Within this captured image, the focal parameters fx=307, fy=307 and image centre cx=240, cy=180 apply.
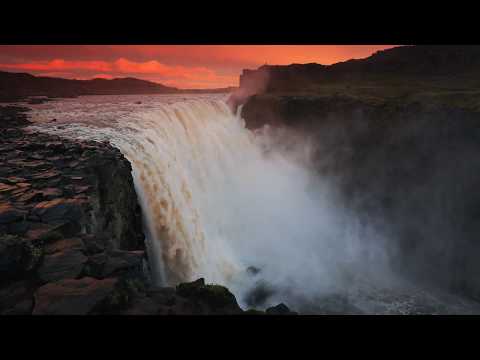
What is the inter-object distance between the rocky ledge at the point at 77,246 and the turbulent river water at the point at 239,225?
223 centimetres

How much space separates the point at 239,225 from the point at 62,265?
591 inches

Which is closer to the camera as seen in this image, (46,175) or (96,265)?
(96,265)

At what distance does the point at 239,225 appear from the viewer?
20266mm

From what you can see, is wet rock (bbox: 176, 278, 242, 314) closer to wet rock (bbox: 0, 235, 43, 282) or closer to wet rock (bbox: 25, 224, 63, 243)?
wet rock (bbox: 0, 235, 43, 282)

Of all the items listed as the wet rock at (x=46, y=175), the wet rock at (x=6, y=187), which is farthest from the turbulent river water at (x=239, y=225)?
the wet rock at (x=6, y=187)

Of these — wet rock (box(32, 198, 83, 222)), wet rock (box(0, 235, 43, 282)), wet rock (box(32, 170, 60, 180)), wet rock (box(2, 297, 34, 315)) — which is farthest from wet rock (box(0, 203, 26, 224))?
wet rock (box(2, 297, 34, 315))

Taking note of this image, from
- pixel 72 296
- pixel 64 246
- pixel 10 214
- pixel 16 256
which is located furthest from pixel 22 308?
pixel 10 214

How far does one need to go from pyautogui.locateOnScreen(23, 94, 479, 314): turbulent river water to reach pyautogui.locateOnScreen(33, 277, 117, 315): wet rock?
5775 millimetres

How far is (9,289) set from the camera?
5.06 meters

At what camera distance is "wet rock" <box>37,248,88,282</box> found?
5.41 metres

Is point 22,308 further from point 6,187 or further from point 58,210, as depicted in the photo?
point 6,187

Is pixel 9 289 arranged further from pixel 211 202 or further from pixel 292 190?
pixel 292 190
